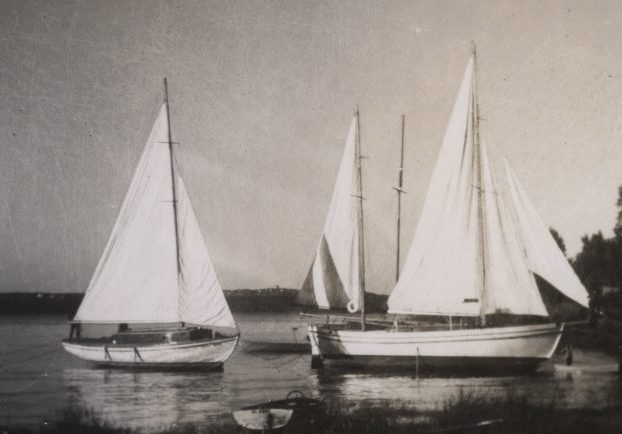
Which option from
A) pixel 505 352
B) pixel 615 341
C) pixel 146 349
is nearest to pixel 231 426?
pixel 505 352

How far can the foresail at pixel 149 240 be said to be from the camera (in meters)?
30.6

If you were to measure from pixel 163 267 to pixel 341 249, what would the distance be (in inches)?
306

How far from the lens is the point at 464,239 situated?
94.0ft

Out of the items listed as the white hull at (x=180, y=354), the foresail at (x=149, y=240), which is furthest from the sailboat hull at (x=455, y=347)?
the foresail at (x=149, y=240)

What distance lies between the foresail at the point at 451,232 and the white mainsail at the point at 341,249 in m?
3.71

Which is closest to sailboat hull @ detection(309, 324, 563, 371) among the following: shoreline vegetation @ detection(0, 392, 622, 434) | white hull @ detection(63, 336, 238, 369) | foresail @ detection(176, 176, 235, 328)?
white hull @ detection(63, 336, 238, 369)

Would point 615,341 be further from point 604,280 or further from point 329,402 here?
point 329,402

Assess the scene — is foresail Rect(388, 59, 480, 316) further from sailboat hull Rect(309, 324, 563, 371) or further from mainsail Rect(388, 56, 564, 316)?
sailboat hull Rect(309, 324, 563, 371)

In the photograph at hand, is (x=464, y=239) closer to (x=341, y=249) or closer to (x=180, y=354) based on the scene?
(x=341, y=249)

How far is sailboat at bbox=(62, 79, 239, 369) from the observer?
30.4m

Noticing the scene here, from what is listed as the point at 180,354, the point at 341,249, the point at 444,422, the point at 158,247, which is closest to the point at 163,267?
the point at 158,247

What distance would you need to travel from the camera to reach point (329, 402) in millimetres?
21094

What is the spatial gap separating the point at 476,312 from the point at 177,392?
451 inches

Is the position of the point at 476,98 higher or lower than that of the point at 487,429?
higher
